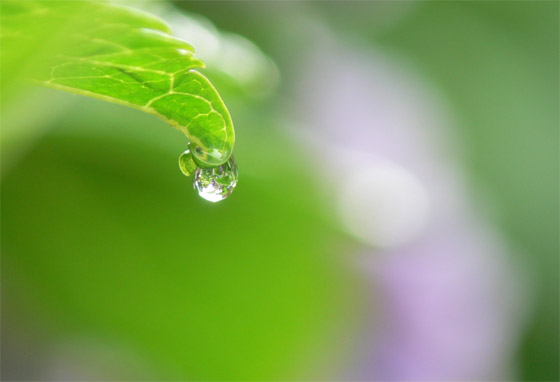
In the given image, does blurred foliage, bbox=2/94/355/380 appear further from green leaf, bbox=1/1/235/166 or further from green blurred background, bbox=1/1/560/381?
green leaf, bbox=1/1/235/166

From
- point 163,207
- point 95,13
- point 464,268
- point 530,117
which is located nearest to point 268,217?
point 163,207

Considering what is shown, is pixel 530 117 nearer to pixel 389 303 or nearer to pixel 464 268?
pixel 464 268

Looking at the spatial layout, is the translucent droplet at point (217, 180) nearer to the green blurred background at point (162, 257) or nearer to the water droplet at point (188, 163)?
the water droplet at point (188, 163)

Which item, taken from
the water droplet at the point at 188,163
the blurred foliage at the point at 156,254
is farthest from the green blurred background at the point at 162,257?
the water droplet at the point at 188,163

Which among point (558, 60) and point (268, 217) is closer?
point (268, 217)

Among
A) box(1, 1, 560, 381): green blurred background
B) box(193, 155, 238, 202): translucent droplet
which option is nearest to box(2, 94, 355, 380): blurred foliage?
box(1, 1, 560, 381): green blurred background

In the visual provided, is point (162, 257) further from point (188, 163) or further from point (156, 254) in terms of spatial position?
point (188, 163)
